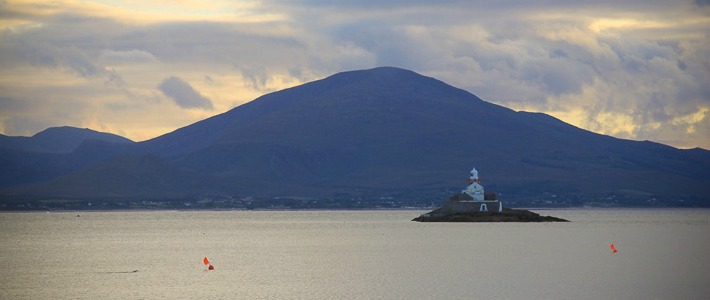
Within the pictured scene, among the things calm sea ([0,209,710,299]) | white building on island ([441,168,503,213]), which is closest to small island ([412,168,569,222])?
white building on island ([441,168,503,213])

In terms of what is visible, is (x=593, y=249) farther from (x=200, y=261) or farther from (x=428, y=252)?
(x=200, y=261)

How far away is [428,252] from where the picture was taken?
105 metres

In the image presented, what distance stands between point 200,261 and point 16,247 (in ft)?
112

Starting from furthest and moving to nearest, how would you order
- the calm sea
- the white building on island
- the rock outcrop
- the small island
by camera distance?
the white building on island
the small island
the rock outcrop
the calm sea

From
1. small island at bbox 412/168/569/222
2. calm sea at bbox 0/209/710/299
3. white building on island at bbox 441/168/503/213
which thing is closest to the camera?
calm sea at bbox 0/209/710/299


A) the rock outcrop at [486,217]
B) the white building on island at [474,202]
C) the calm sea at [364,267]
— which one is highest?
the white building on island at [474,202]

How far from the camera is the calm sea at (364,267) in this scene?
225 feet

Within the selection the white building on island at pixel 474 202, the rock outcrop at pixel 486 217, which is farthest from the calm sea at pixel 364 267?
the white building on island at pixel 474 202

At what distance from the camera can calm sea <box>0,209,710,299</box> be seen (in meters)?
68.4

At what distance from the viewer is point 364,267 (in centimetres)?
8794

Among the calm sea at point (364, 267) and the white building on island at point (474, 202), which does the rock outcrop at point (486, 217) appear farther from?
the calm sea at point (364, 267)

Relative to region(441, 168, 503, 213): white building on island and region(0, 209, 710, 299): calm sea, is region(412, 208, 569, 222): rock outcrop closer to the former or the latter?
region(441, 168, 503, 213): white building on island

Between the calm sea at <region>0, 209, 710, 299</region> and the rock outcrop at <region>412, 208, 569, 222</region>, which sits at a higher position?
the rock outcrop at <region>412, 208, 569, 222</region>

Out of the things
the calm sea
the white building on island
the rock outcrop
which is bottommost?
the calm sea
